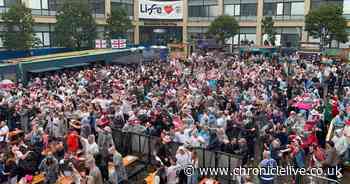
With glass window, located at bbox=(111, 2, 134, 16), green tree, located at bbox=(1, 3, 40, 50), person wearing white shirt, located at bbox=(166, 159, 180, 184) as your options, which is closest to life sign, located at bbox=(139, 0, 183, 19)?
glass window, located at bbox=(111, 2, 134, 16)

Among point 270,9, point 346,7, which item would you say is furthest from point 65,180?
point 270,9

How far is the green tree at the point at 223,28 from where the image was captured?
51.1m

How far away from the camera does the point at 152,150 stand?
1236cm

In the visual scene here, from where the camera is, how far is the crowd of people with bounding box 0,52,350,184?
10078 millimetres

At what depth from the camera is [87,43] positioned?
44500 millimetres

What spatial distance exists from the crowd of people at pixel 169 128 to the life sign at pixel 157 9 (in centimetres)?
3821

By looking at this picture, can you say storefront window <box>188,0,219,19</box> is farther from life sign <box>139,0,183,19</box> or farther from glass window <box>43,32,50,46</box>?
glass window <box>43,32,50,46</box>

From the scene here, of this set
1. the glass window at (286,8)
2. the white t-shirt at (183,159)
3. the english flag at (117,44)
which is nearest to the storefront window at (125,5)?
the english flag at (117,44)

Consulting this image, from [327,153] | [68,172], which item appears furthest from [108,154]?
[327,153]

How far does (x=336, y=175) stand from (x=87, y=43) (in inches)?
1498

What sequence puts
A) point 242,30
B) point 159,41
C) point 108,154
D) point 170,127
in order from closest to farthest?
1. point 108,154
2. point 170,127
3. point 242,30
4. point 159,41

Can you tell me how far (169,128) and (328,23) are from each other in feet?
117

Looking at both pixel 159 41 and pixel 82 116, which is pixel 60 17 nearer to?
pixel 159 41

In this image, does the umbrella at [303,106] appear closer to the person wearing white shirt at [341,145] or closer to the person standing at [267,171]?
the person wearing white shirt at [341,145]
